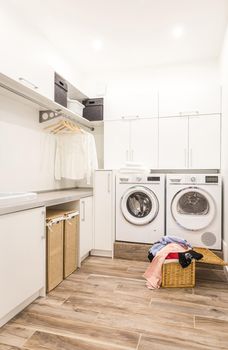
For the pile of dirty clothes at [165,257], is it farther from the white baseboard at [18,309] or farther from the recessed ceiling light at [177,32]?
the recessed ceiling light at [177,32]

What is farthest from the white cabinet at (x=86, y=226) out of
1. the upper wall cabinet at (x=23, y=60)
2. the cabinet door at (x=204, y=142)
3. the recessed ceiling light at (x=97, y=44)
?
the recessed ceiling light at (x=97, y=44)

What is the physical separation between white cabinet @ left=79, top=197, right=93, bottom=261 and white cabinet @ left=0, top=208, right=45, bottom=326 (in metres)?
0.84

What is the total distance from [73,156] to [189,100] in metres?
1.73

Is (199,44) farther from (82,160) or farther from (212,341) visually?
(212,341)

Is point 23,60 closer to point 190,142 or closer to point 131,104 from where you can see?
point 131,104

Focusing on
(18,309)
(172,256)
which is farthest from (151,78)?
(18,309)

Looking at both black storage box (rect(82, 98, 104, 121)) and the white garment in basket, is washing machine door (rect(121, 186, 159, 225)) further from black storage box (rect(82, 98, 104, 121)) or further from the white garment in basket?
black storage box (rect(82, 98, 104, 121))

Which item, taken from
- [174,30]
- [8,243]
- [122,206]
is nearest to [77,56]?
[174,30]

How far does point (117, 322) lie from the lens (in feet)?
5.71

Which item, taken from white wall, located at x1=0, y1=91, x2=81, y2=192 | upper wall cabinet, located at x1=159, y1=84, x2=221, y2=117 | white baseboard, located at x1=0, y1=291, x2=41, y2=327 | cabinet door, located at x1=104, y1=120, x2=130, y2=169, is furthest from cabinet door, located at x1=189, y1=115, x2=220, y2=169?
white baseboard, located at x1=0, y1=291, x2=41, y2=327

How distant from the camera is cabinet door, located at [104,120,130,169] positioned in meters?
3.49

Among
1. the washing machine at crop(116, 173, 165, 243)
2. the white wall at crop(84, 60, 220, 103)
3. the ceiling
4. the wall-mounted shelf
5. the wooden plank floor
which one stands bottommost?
the wooden plank floor

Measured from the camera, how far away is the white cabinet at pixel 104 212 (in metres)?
3.16

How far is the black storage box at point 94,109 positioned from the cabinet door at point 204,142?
132cm
